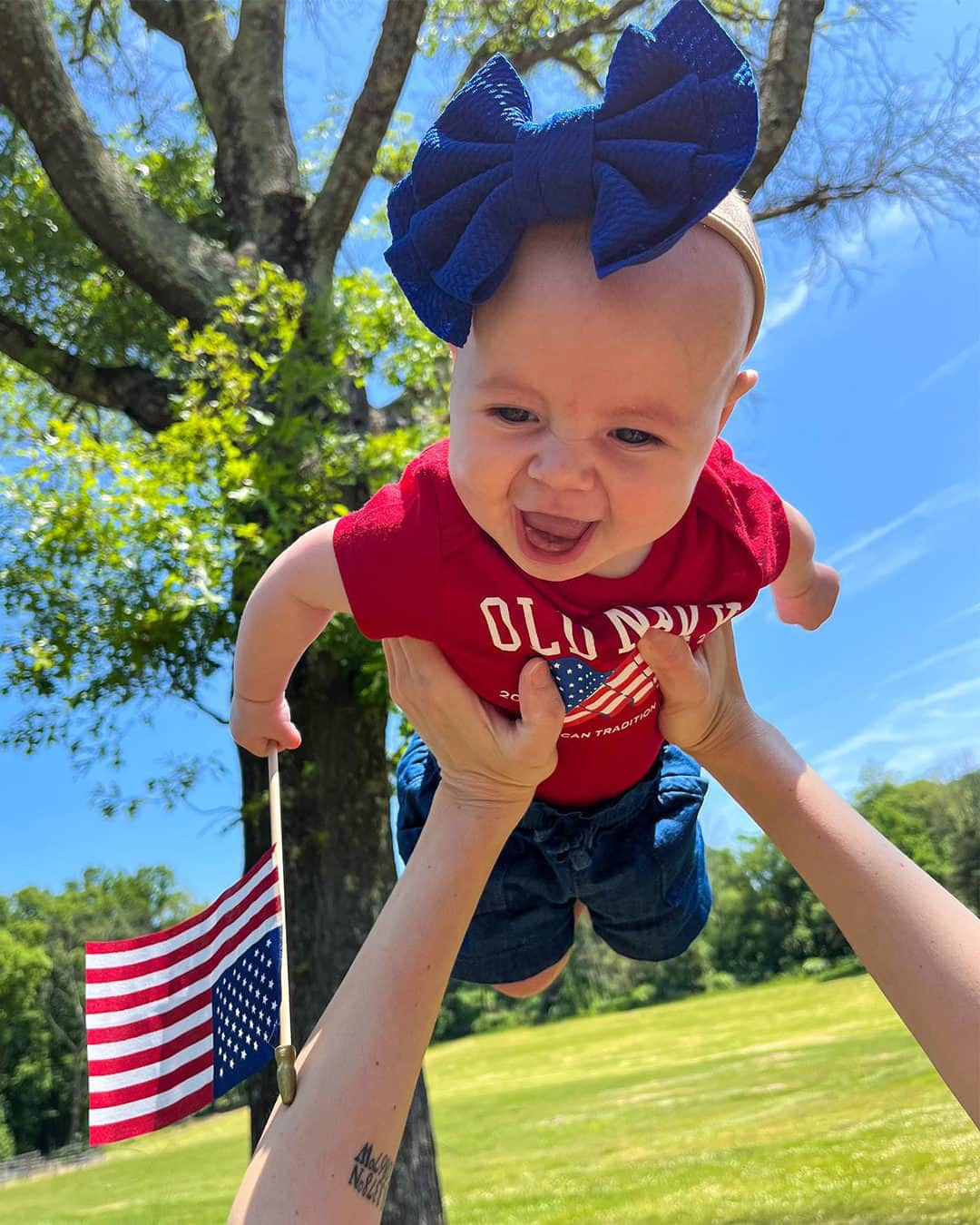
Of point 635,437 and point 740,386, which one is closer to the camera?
point 635,437

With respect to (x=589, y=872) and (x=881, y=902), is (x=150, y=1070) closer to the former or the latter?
(x=589, y=872)

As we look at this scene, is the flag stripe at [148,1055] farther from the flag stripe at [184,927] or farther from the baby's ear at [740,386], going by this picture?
the baby's ear at [740,386]

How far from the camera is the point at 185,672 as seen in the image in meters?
3.24

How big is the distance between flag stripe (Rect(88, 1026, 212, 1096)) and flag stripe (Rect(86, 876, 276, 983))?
0.49ft

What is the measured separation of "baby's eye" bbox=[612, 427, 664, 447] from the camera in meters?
1.27

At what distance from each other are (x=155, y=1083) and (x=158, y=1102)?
1.2 inches

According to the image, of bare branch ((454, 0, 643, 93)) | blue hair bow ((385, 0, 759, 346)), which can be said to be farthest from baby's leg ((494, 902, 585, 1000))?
bare branch ((454, 0, 643, 93))

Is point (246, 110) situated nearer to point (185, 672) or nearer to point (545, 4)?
point (545, 4)

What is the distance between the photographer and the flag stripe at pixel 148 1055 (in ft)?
5.43

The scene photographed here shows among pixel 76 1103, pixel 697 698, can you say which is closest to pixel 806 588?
pixel 697 698

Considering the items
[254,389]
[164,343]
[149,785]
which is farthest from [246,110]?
[149,785]

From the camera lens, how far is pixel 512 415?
1.28 meters

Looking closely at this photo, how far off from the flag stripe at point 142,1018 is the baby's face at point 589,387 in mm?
1036

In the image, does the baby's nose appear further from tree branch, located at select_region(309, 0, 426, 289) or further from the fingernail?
tree branch, located at select_region(309, 0, 426, 289)
